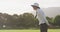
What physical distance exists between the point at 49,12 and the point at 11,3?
1.74ft

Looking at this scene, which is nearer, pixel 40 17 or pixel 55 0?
pixel 40 17

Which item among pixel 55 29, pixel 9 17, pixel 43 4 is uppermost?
pixel 43 4

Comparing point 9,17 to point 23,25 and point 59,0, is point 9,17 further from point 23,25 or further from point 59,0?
point 59,0

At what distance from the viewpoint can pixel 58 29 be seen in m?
2.19

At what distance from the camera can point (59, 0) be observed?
2.17 metres

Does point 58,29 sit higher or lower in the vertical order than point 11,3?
lower

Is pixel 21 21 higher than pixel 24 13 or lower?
lower

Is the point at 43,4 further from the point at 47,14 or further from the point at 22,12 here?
the point at 22,12

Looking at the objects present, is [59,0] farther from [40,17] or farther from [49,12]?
[40,17]

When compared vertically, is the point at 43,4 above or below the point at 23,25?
above

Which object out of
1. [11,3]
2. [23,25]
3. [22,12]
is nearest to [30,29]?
[23,25]

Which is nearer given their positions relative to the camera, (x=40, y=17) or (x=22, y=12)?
(x=40, y=17)

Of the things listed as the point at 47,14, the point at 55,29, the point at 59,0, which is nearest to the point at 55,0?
the point at 59,0

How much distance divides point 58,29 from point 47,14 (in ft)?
0.83
